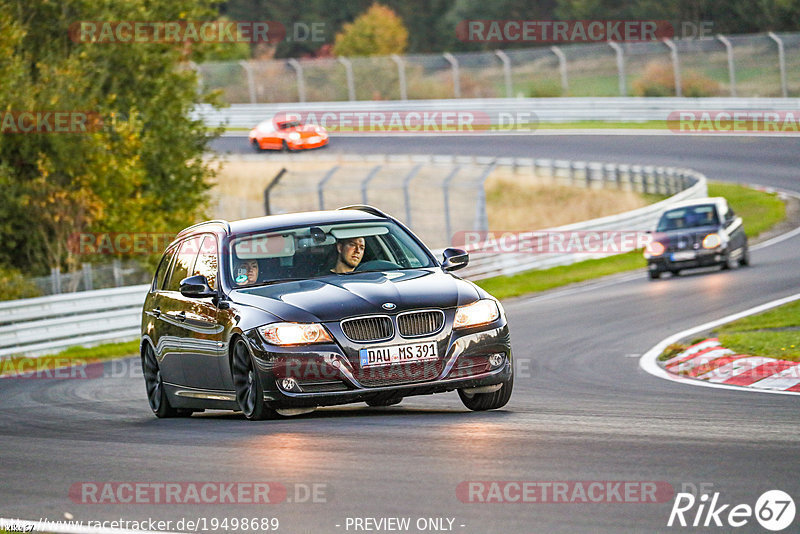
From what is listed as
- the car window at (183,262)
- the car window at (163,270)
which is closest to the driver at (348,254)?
the car window at (183,262)

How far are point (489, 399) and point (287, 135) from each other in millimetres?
43268

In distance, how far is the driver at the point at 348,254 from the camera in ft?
33.5

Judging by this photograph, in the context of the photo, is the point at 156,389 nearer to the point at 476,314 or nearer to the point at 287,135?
the point at 476,314

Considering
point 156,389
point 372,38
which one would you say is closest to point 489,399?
→ point 156,389

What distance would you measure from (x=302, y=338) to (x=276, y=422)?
0.71 m

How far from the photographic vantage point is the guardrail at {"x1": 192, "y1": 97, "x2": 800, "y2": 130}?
161ft

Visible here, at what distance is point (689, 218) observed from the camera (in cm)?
2580

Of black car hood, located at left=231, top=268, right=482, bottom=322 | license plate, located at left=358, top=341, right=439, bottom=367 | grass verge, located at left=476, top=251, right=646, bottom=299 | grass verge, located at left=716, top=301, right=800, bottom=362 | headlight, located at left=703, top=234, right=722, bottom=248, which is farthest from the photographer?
grass verge, located at left=476, top=251, right=646, bottom=299

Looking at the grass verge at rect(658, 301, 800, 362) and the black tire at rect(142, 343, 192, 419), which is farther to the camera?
the grass verge at rect(658, 301, 800, 362)

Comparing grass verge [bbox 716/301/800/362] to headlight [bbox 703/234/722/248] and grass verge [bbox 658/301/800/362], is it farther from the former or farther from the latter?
headlight [bbox 703/234/722/248]

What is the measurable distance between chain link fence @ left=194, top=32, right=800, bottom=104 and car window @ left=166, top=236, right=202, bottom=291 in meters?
38.9

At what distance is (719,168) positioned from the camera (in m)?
43.5

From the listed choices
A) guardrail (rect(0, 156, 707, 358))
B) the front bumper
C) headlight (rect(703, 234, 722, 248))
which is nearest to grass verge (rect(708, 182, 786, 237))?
guardrail (rect(0, 156, 707, 358))

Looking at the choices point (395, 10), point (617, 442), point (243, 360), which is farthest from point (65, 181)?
point (395, 10)
